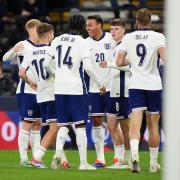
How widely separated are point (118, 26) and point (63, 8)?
1091 centimetres

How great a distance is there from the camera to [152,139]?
9320mm

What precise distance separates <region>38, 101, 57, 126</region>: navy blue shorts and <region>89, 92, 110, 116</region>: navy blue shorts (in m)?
0.83

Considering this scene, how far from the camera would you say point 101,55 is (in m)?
10.9

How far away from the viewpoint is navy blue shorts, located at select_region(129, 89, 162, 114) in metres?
9.05

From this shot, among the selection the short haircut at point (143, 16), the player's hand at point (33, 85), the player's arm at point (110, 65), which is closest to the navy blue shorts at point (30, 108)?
the player's hand at point (33, 85)

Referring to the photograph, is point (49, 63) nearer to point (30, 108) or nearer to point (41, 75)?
point (41, 75)

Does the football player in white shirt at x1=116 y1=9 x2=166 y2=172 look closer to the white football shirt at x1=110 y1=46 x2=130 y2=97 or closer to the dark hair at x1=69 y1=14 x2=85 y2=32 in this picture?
the dark hair at x1=69 y1=14 x2=85 y2=32

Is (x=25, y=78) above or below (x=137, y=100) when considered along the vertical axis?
above

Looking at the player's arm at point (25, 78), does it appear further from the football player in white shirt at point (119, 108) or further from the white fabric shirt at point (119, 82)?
the white fabric shirt at point (119, 82)

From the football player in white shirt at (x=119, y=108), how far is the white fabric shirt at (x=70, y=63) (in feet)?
4.87

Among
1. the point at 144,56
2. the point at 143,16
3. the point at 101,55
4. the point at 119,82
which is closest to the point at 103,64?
the point at 101,55

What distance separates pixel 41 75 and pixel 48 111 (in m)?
0.56

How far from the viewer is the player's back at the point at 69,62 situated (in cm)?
911

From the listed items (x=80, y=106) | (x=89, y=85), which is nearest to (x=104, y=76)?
(x=89, y=85)
